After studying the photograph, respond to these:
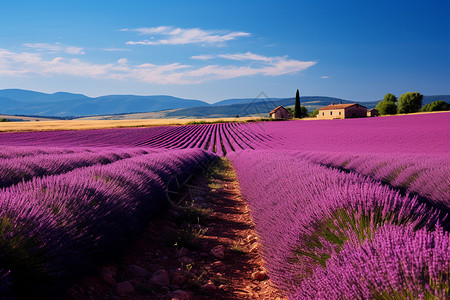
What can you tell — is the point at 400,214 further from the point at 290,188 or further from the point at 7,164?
the point at 7,164

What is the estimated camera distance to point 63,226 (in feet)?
7.50

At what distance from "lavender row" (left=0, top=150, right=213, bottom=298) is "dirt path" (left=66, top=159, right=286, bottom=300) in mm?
215

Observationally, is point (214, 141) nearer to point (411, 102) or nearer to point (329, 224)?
point (329, 224)

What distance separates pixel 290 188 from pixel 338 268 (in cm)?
175

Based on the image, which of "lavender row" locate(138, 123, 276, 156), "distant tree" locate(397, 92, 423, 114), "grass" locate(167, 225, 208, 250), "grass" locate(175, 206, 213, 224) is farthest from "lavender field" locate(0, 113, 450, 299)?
"distant tree" locate(397, 92, 423, 114)

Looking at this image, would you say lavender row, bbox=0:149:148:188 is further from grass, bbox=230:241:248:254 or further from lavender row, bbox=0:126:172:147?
lavender row, bbox=0:126:172:147

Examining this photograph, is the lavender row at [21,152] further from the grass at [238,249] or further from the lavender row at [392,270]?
the lavender row at [392,270]

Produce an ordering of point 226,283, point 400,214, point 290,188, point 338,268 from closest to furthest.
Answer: point 338,268 < point 400,214 < point 226,283 < point 290,188

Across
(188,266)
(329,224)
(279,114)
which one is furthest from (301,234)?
(279,114)

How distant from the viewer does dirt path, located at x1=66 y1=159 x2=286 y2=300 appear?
8.41ft

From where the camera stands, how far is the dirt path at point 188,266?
256 cm

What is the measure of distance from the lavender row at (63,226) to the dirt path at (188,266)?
21 centimetres

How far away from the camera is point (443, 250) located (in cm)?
117

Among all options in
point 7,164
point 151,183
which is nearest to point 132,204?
point 151,183
